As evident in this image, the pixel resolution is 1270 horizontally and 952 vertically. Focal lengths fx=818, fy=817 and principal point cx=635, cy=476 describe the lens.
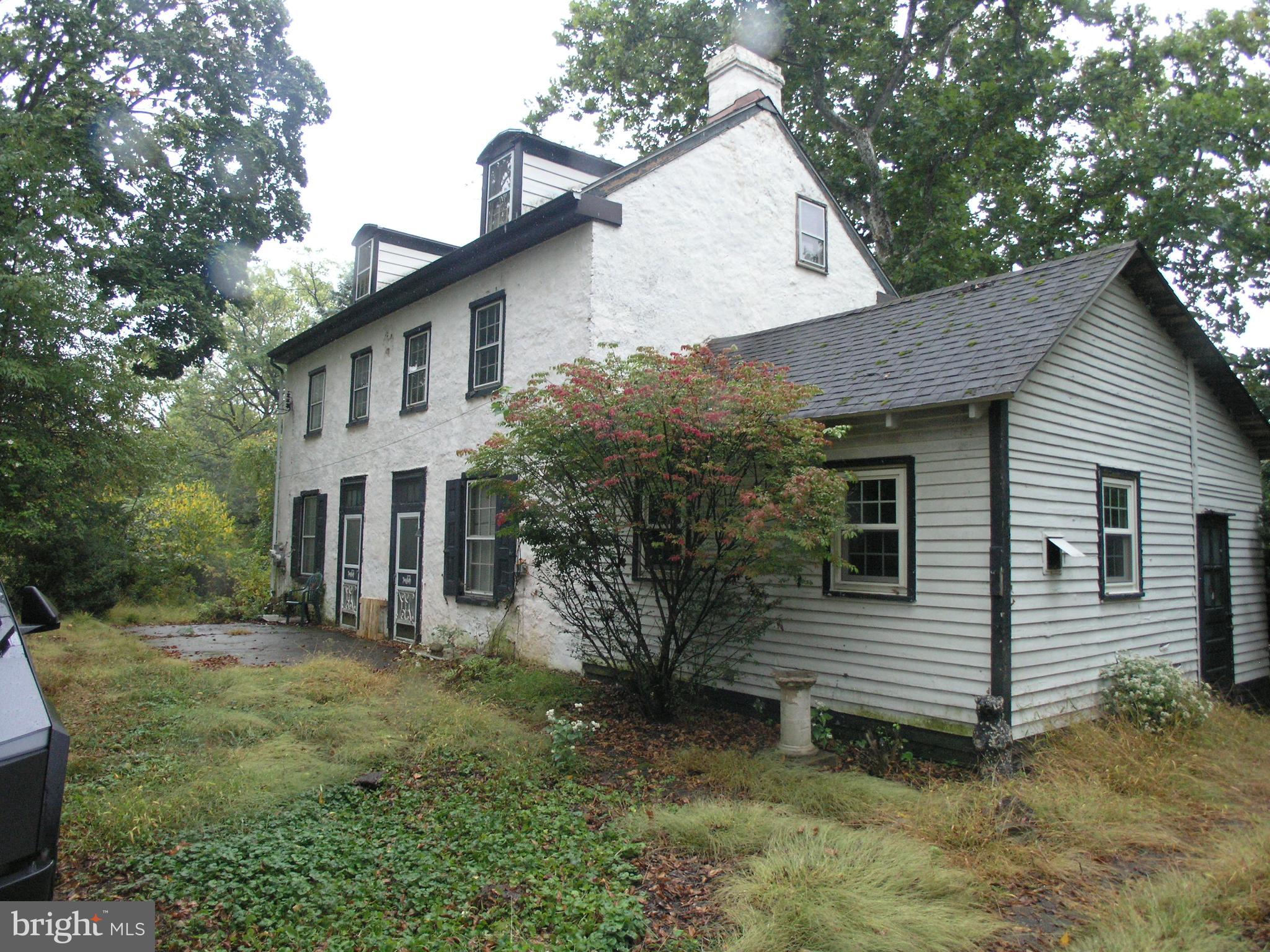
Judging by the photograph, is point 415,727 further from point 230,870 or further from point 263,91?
point 263,91

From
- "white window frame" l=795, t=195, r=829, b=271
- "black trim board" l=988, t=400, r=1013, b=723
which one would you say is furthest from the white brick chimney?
"black trim board" l=988, t=400, r=1013, b=723

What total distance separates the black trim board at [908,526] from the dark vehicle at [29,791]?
6.28 m

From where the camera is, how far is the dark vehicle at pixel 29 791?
2930 millimetres

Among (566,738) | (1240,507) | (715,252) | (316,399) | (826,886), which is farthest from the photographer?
(316,399)

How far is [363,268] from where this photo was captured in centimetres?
1812

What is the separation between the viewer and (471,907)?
4.20 metres

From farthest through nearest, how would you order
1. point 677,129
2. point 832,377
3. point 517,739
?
point 677,129 < point 832,377 < point 517,739

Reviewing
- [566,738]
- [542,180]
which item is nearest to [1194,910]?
[566,738]

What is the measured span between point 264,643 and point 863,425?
10445mm

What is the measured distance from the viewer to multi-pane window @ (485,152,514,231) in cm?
1312

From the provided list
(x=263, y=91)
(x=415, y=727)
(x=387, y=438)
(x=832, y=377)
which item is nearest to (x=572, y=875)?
(x=415, y=727)

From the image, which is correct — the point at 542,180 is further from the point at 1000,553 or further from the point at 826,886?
the point at 826,886

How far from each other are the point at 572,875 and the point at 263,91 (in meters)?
20.2

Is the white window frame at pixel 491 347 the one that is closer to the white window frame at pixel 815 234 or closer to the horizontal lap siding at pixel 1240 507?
the white window frame at pixel 815 234
